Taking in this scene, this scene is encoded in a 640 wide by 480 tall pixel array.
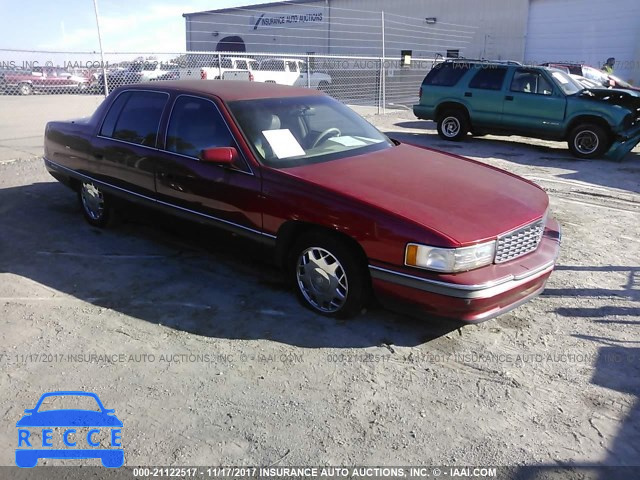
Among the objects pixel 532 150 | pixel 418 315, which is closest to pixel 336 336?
pixel 418 315

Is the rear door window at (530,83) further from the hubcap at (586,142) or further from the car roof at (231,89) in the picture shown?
the car roof at (231,89)

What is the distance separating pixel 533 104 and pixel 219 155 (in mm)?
8608

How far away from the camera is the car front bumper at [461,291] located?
325cm

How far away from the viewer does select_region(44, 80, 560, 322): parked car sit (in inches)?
131

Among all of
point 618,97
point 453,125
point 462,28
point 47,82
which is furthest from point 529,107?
point 462,28

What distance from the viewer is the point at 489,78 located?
37.3ft

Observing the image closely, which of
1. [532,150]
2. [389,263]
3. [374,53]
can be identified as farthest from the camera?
[374,53]

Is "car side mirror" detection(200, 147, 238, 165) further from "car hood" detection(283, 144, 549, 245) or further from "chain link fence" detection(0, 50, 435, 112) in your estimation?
"chain link fence" detection(0, 50, 435, 112)

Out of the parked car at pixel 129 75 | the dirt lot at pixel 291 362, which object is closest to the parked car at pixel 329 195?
the dirt lot at pixel 291 362

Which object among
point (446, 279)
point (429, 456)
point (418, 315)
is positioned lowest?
point (429, 456)

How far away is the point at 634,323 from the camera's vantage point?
3.91 meters

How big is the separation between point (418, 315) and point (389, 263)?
0.38m

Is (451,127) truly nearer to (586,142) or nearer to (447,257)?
(586,142)

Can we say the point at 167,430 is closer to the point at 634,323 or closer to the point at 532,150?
the point at 634,323
